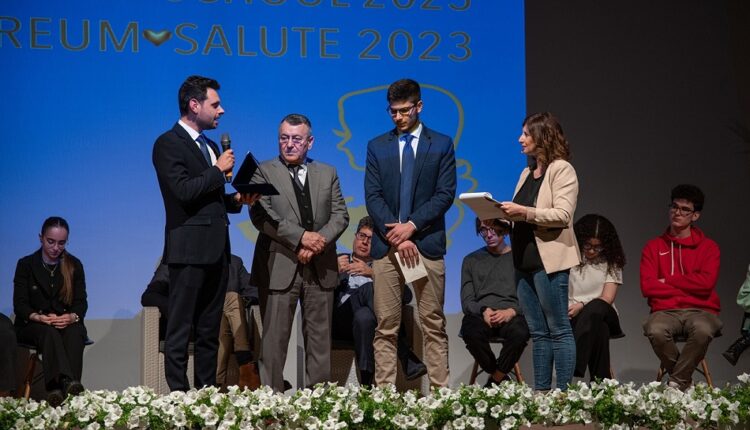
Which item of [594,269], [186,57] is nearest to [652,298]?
[594,269]

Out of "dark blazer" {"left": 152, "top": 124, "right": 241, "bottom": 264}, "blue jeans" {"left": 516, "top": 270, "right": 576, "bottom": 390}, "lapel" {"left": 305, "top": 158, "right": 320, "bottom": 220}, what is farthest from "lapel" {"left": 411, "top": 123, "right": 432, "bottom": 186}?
"dark blazer" {"left": 152, "top": 124, "right": 241, "bottom": 264}

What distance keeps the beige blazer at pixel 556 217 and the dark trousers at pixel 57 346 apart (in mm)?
2741

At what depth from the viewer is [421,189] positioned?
14.4ft

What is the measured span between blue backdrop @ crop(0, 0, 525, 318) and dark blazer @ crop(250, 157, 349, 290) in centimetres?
137

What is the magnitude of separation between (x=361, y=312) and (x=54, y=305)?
5.76 ft

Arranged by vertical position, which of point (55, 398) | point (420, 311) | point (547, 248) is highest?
point (547, 248)

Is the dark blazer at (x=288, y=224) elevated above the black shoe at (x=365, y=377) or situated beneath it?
elevated above

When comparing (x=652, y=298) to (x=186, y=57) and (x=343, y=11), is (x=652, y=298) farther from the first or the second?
(x=186, y=57)

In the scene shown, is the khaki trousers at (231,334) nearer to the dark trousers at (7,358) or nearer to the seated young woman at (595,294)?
the dark trousers at (7,358)

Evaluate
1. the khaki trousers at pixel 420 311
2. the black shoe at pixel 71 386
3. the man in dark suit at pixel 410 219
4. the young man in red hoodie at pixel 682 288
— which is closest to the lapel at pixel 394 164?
the man in dark suit at pixel 410 219

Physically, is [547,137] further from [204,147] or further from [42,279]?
[42,279]

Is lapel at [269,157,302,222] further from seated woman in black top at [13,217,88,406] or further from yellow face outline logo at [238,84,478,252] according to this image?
seated woman in black top at [13,217,88,406]

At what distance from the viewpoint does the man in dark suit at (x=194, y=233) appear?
4012 millimetres

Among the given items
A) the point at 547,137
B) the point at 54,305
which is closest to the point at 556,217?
the point at 547,137
